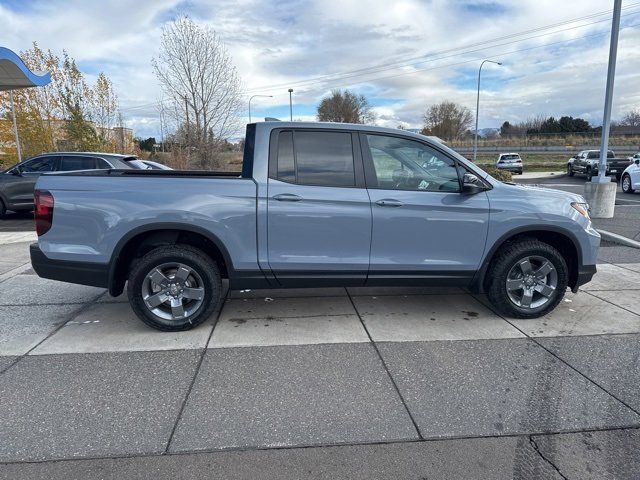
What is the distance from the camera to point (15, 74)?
34.9 ft

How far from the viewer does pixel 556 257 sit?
4.22 metres

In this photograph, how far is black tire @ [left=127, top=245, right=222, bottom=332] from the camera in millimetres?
3863

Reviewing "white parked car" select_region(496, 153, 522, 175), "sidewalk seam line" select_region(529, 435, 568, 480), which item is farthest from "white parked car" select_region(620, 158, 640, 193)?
"sidewalk seam line" select_region(529, 435, 568, 480)

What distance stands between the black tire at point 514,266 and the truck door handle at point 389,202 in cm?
120

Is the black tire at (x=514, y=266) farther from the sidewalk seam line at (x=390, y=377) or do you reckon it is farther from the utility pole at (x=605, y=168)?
the utility pole at (x=605, y=168)

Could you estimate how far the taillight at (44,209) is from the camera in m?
3.77

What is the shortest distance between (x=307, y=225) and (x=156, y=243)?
144cm

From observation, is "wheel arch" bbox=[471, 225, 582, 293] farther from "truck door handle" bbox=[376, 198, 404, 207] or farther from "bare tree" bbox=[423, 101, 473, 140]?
"bare tree" bbox=[423, 101, 473, 140]

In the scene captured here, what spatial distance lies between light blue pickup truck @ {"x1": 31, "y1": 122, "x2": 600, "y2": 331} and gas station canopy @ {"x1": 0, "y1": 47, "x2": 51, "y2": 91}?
8171 millimetres

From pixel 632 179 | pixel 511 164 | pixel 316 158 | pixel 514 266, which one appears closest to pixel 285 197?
pixel 316 158

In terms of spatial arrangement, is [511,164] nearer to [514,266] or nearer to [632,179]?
[632,179]

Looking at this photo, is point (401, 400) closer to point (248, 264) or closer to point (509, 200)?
point (248, 264)

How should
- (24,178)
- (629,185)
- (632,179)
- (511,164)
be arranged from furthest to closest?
1. (511,164)
2. (629,185)
3. (632,179)
4. (24,178)

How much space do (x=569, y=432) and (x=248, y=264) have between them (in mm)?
2762
